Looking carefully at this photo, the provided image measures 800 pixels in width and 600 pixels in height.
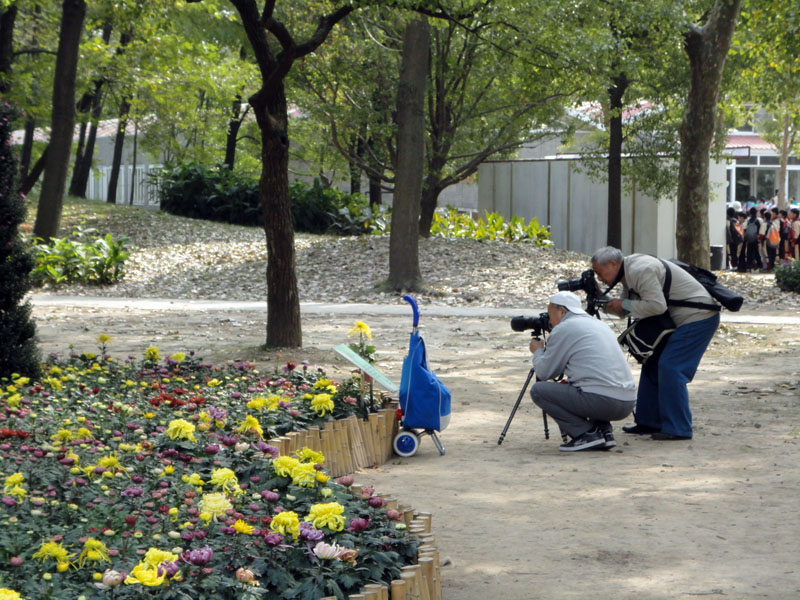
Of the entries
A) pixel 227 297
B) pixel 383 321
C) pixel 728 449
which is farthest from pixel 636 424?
pixel 227 297

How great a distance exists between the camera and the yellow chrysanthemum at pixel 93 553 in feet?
11.2

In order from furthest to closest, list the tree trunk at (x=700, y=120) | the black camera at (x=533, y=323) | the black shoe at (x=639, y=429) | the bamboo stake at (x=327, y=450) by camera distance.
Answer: the tree trunk at (x=700, y=120)
the black shoe at (x=639, y=429)
the black camera at (x=533, y=323)
the bamboo stake at (x=327, y=450)

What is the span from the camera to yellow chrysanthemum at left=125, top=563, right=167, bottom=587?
308 centimetres

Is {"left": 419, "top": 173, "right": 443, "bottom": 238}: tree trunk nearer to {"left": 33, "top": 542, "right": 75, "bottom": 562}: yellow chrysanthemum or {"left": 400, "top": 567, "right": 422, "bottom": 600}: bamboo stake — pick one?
{"left": 400, "top": 567, "right": 422, "bottom": 600}: bamboo stake

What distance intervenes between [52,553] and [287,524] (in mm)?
798

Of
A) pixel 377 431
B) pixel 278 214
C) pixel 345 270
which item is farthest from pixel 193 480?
pixel 345 270

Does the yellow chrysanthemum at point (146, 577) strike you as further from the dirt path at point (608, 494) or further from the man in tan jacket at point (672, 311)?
the man in tan jacket at point (672, 311)

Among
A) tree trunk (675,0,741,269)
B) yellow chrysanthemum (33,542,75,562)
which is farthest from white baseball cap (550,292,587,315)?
tree trunk (675,0,741,269)

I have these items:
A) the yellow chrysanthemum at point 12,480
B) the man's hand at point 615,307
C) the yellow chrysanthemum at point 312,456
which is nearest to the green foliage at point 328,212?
the man's hand at point 615,307

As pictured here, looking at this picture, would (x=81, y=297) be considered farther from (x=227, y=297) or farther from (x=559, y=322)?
(x=559, y=322)

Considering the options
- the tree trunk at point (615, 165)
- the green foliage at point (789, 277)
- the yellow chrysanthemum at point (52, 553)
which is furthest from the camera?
the tree trunk at point (615, 165)

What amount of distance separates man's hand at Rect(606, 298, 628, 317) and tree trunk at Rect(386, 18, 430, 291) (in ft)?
33.6

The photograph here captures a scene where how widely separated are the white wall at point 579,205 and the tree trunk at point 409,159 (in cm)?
823

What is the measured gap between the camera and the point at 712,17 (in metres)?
14.7
